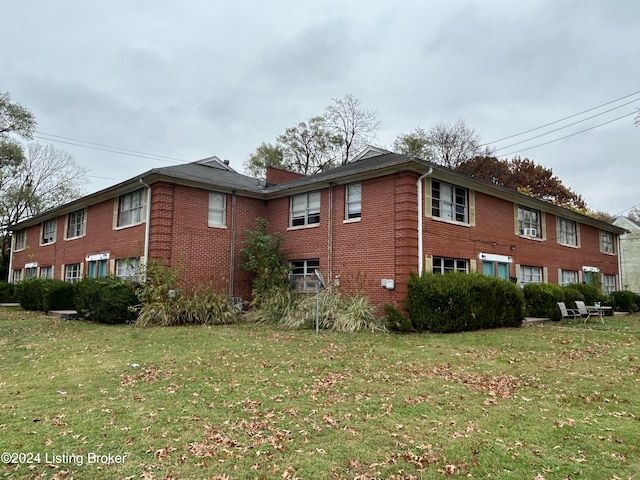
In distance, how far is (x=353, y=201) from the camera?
15.2 meters

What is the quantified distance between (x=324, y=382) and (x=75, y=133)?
90.1 ft

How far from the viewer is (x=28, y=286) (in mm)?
21047

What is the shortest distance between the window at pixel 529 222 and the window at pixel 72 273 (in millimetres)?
20518

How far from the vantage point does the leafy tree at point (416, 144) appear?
38438 mm

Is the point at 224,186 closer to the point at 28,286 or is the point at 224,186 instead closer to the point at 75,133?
the point at 28,286

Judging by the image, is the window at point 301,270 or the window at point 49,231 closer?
the window at point 301,270

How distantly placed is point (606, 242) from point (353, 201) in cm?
1947

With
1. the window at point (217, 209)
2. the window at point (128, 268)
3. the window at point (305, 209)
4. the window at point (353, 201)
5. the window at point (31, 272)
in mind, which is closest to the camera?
the window at point (353, 201)

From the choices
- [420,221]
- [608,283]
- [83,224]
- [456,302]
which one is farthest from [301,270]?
[608,283]

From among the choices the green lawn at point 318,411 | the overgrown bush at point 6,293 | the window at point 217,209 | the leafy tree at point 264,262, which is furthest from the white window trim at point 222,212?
the overgrown bush at point 6,293

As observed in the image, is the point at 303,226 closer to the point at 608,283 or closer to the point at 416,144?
the point at 608,283

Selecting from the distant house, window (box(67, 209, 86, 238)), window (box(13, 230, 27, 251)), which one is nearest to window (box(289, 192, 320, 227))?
window (box(67, 209, 86, 238))

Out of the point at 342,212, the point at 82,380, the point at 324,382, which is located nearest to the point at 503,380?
the point at 324,382

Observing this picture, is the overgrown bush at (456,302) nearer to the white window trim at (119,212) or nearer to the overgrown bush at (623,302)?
the white window trim at (119,212)
